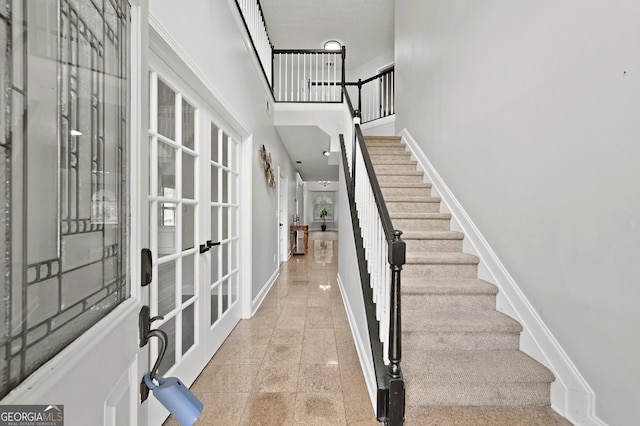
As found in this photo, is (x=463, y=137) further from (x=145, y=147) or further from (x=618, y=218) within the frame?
(x=145, y=147)

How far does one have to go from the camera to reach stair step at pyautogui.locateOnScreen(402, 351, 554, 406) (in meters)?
1.46

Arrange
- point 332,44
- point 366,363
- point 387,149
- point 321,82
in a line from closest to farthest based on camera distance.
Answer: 1. point 366,363
2. point 387,149
3. point 321,82
4. point 332,44

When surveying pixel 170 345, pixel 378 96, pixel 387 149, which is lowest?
pixel 170 345

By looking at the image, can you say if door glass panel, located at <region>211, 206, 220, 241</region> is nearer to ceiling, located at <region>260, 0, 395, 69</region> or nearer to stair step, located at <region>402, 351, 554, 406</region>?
stair step, located at <region>402, 351, 554, 406</region>

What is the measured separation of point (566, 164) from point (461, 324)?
1.14 meters

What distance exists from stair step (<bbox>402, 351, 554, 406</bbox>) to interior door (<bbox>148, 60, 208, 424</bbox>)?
4.56ft

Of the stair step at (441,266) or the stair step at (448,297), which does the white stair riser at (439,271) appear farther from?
the stair step at (448,297)

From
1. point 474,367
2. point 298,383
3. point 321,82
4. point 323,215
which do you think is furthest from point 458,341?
point 323,215

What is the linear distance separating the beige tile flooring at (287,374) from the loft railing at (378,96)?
4163 millimetres

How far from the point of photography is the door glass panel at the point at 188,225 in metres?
1.71

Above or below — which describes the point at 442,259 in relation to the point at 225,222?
below

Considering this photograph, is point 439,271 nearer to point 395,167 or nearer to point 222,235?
point 395,167

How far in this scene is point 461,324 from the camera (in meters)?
1.72

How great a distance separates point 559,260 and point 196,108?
2522mm
